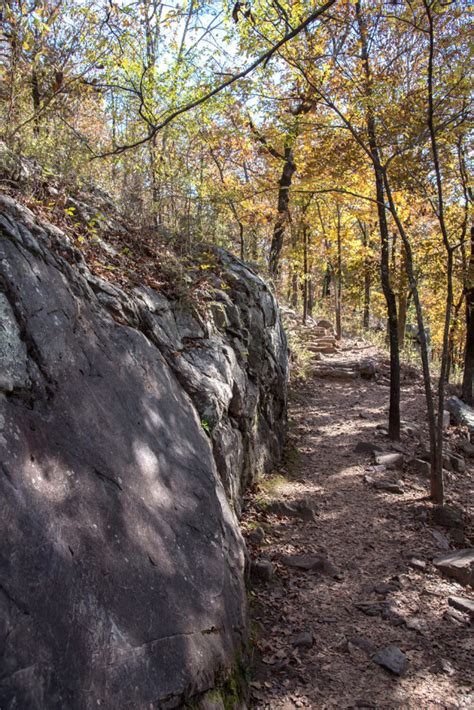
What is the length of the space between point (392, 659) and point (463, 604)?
4.16ft

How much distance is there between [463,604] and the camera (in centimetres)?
475

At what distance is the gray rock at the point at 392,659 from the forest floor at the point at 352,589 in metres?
0.03

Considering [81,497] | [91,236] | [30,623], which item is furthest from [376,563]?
[91,236]

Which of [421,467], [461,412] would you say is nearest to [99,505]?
[421,467]

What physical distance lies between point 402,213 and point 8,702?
547 inches

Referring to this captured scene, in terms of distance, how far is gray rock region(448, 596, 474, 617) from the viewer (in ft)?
15.4

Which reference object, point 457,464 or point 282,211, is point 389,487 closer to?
point 457,464

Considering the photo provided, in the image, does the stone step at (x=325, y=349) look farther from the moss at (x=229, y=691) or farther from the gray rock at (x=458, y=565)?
the moss at (x=229, y=691)

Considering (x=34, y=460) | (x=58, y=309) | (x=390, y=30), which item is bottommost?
(x=34, y=460)

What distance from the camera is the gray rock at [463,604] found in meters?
4.71

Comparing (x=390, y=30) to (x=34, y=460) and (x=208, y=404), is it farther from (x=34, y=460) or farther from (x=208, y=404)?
(x=34, y=460)

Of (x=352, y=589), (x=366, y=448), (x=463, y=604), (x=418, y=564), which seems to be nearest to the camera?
(x=463, y=604)

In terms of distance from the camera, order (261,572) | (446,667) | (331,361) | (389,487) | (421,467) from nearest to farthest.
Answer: (446,667), (261,572), (389,487), (421,467), (331,361)

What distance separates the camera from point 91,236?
5219 millimetres
